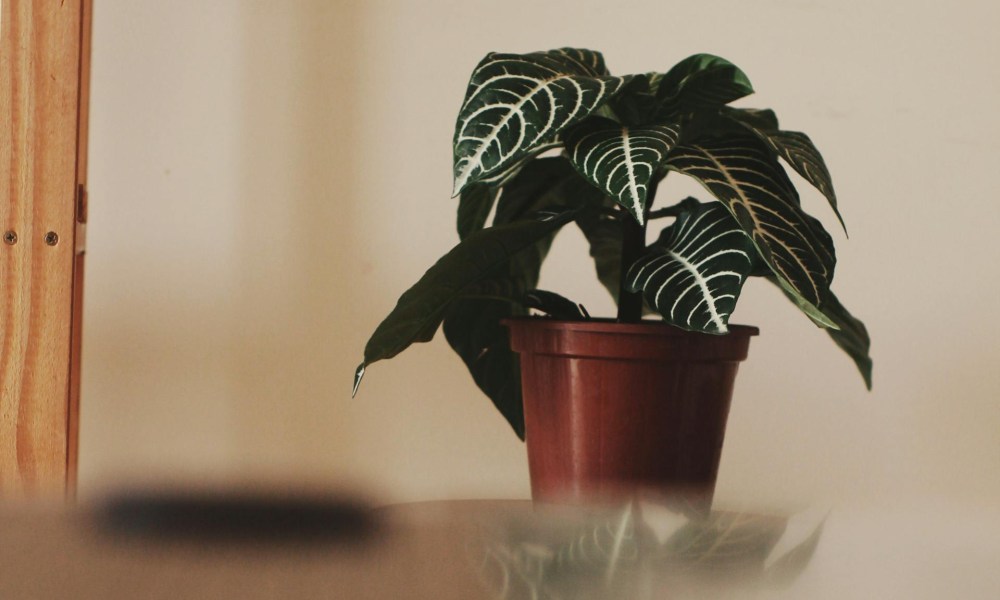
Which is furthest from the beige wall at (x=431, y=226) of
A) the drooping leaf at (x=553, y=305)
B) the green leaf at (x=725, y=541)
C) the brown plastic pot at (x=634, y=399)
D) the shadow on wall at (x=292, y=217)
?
the green leaf at (x=725, y=541)

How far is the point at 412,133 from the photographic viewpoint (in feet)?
4.01

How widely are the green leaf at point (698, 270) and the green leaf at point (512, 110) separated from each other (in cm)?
13

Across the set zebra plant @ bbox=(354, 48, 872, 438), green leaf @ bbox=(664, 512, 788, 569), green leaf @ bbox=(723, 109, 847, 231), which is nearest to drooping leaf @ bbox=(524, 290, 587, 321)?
zebra plant @ bbox=(354, 48, 872, 438)

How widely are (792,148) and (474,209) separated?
33cm

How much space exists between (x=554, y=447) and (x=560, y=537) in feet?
2.13

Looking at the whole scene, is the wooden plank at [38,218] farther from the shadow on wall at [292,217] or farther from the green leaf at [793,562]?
the green leaf at [793,562]

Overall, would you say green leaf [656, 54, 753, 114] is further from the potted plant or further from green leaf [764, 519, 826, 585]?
green leaf [764, 519, 826, 585]

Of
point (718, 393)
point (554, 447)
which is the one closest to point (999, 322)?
point (718, 393)

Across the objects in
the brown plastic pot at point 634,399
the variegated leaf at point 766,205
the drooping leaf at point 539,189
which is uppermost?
the drooping leaf at point 539,189

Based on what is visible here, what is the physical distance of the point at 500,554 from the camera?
112mm

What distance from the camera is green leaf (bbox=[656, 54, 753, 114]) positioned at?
0.73 meters

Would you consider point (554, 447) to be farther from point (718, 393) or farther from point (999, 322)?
point (999, 322)

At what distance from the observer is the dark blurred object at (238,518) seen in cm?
10

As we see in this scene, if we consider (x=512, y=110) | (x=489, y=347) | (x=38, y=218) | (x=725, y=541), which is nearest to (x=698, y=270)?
(x=512, y=110)
